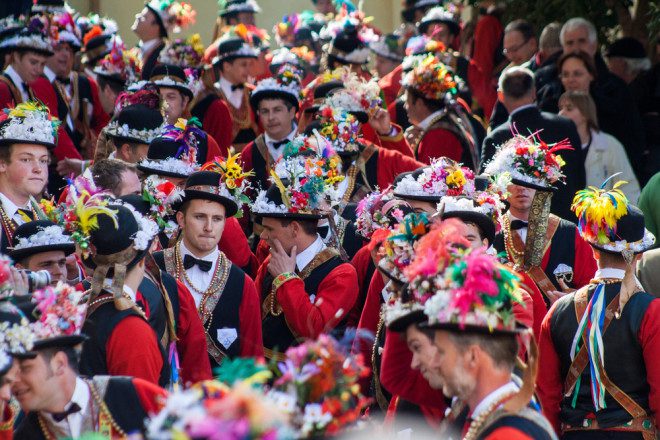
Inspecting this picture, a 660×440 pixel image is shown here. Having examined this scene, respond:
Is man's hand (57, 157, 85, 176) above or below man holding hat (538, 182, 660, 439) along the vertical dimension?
above

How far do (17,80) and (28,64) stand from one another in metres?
0.17

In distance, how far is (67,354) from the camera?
4500mm

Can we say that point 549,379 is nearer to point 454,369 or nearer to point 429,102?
point 454,369

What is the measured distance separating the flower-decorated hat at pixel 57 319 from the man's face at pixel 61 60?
22.9ft

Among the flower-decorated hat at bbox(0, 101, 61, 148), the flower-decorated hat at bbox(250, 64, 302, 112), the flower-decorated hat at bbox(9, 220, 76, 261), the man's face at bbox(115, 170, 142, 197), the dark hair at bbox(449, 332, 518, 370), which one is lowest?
the dark hair at bbox(449, 332, 518, 370)

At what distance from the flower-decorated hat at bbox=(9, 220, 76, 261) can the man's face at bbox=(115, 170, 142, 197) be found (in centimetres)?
83

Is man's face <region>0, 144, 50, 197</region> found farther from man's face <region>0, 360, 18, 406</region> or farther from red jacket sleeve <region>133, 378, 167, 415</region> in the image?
man's face <region>0, 360, 18, 406</region>

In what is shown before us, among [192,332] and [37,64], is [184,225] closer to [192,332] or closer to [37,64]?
[192,332]

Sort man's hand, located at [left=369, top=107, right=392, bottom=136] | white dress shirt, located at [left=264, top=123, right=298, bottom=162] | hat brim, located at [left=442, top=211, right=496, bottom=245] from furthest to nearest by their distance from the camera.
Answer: man's hand, located at [left=369, top=107, right=392, bottom=136] → white dress shirt, located at [left=264, top=123, right=298, bottom=162] → hat brim, located at [left=442, top=211, right=496, bottom=245]

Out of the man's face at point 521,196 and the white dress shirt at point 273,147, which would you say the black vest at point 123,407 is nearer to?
the man's face at point 521,196

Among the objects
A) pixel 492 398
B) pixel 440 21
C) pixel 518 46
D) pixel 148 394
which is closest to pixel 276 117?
pixel 518 46

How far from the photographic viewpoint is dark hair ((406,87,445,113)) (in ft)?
33.1

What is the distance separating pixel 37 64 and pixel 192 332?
4.81m

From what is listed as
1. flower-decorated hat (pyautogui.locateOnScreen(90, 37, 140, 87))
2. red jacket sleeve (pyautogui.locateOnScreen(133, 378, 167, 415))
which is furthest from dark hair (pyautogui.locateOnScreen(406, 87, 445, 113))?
red jacket sleeve (pyautogui.locateOnScreen(133, 378, 167, 415))
